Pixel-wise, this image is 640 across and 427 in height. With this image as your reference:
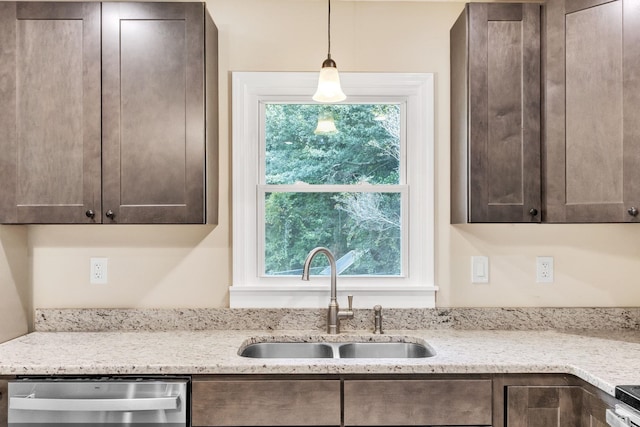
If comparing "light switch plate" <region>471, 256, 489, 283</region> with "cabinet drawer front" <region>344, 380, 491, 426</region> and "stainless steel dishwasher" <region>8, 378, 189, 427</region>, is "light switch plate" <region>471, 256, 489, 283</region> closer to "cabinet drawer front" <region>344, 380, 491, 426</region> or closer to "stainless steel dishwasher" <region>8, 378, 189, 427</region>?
"cabinet drawer front" <region>344, 380, 491, 426</region>

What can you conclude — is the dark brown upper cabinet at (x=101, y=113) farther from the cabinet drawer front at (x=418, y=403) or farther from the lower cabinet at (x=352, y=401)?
the cabinet drawer front at (x=418, y=403)

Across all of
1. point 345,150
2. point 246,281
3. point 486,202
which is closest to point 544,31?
point 486,202

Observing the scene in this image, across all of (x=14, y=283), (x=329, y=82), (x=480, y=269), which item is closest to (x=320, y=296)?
(x=480, y=269)

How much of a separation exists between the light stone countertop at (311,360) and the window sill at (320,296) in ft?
0.54

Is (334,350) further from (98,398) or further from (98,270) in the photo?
(98,270)

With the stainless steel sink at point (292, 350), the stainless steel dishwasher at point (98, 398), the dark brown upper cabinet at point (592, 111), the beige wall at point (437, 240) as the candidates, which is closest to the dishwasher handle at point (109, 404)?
the stainless steel dishwasher at point (98, 398)

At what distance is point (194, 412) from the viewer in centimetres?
161

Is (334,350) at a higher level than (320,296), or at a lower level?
lower

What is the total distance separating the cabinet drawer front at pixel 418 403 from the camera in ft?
5.27

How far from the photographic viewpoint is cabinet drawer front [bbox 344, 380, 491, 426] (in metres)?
1.61

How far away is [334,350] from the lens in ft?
6.77

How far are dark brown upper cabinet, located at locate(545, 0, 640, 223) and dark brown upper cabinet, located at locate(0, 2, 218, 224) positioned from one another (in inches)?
57.0

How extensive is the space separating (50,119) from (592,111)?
7.15ft

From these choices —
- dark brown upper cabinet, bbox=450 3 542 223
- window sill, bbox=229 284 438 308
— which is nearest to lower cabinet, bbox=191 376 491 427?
window sill, bbox=229 284 438 308
